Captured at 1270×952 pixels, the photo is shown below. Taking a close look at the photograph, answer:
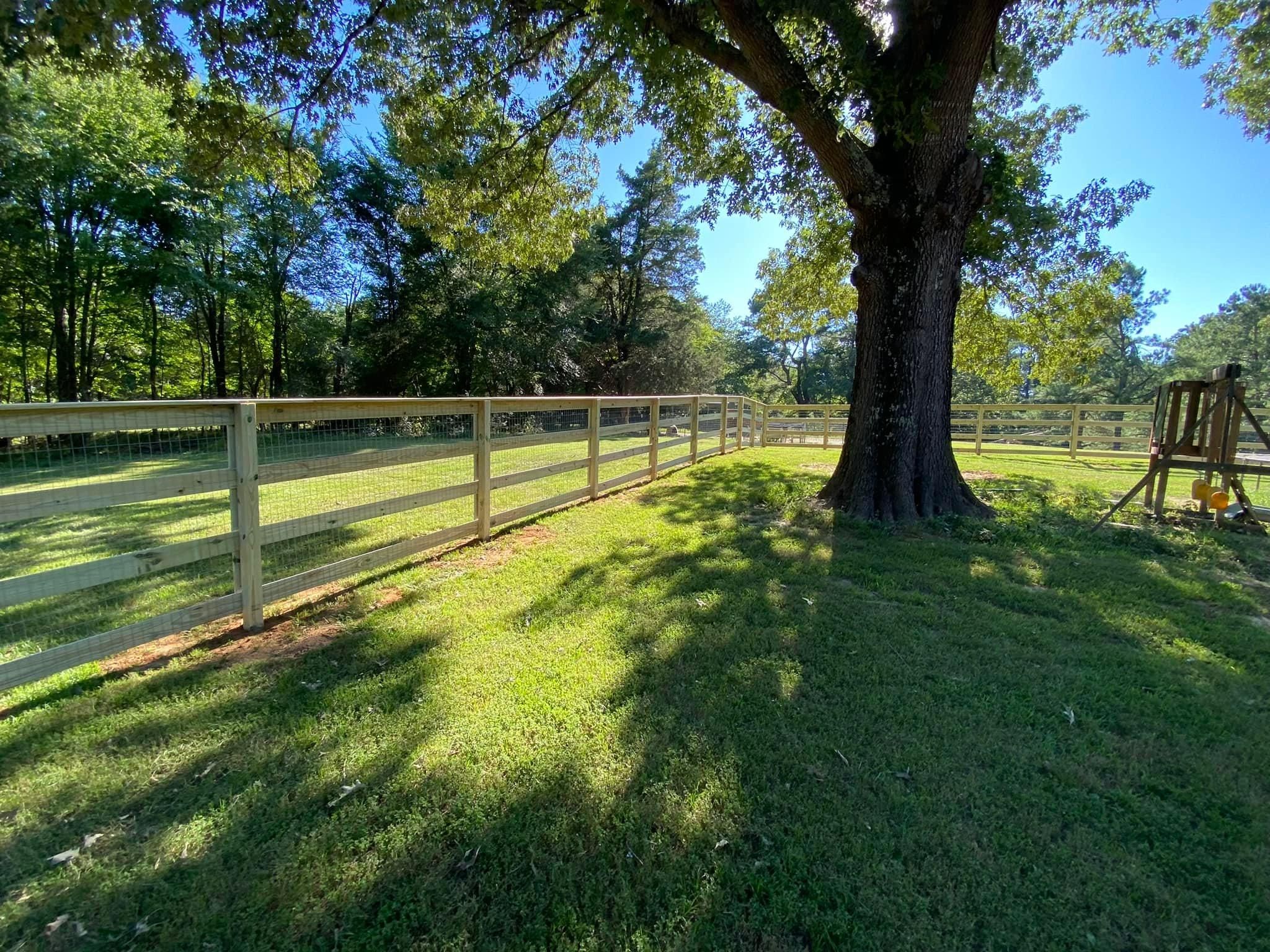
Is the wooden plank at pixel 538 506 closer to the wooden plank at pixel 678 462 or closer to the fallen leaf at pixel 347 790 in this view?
the wooden plank at pixel 678 462

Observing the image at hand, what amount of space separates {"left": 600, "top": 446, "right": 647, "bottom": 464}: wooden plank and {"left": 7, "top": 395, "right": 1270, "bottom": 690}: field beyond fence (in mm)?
57

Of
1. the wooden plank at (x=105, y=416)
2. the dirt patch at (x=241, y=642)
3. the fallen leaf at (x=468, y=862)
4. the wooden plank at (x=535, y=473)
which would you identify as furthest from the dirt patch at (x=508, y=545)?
the fallen leaf at (x=468, y=862)

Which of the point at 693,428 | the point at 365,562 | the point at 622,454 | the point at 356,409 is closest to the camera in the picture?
the point at 356,409

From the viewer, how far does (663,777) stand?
6.17 feet

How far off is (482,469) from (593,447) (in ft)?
6.14

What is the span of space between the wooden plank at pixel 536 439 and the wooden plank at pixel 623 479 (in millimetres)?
995

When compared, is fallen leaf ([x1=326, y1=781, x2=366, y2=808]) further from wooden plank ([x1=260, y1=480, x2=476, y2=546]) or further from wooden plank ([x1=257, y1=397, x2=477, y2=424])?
wooden plank ([x1=257, y1=397, x2=477, y2=424])

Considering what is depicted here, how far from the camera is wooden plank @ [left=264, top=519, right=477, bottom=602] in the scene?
327cm

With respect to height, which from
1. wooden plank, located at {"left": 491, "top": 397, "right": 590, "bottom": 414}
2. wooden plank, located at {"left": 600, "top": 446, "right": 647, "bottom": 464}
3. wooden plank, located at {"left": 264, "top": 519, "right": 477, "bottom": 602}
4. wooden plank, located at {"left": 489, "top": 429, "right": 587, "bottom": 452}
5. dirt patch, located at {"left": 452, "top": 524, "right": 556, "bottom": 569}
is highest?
wooden plank, located at {"left": 491, "top": 397, "right": 590, "bottom": 414}

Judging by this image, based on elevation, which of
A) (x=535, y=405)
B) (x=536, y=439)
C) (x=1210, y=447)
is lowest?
(x=536, y=439)

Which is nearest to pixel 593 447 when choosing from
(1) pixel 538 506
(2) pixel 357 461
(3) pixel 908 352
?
(1) pixel 538 506

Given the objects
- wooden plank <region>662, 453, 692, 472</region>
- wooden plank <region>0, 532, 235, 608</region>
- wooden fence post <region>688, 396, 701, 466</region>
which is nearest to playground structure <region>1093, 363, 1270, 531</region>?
wooden plank <region>662, 453, 692, 472</region>

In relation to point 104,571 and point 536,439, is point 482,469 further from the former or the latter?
point 104,571

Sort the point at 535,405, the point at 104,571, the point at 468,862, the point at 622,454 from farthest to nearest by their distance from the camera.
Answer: the point at 622,454, the point at 535,405, the point at 104,571, the point at 468,862
